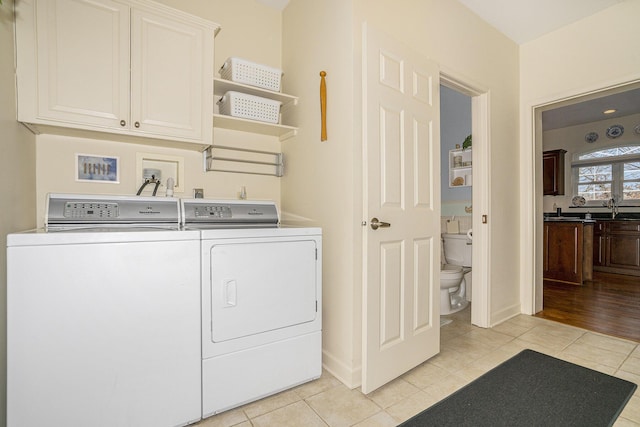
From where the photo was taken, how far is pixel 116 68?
1596 millimetres

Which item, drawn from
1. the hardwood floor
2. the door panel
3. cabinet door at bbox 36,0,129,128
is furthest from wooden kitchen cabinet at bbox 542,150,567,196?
cabinet door at bbox 36,0,129,128

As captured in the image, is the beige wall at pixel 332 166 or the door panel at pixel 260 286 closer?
the door panel at pixel 260 286

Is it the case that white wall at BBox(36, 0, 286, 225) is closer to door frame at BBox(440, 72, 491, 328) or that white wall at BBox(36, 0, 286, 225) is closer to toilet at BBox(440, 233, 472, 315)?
door frame at BBox(440, 72, 491, 328)

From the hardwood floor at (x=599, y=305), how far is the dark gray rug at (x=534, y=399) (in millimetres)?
1020

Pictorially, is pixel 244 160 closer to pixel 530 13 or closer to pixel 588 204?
pixel 530 13

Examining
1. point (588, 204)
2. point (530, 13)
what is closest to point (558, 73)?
point (530, 13)

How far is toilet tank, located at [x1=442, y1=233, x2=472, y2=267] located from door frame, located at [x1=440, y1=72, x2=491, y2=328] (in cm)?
66

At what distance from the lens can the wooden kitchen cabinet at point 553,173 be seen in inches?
227

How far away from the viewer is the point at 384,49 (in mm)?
1731

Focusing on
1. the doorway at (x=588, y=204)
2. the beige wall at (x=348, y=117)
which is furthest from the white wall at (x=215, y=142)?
the doorway at (x=588, y=204)

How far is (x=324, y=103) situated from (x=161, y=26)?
0.99 m

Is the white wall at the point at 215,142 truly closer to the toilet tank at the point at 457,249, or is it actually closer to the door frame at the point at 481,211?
the door frame at the point at 481,211

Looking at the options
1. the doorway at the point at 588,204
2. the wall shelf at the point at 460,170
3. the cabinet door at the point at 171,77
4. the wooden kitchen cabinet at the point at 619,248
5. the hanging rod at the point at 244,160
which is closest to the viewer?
the cabinet door at the point at 171,77

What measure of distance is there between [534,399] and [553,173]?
18.2ft
